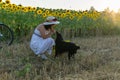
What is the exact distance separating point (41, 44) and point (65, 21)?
7397 millimetres

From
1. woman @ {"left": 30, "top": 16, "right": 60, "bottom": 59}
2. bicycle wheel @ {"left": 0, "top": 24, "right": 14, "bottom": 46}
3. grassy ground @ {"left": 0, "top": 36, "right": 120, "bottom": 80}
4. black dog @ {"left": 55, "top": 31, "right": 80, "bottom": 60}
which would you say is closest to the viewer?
grassy ground @ {"left": 0, "top": 36, "right": 120, "bottom": 80}

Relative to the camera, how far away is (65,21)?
54.0 feet

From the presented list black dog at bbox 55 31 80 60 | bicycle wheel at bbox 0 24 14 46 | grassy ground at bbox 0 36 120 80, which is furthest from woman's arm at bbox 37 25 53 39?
bicycle wheel at bbox 0 24 14 46

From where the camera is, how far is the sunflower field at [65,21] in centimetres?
1394

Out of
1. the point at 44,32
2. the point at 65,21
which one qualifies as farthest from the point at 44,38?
the point at 65,21

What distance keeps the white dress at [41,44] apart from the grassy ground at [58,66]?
197 mm

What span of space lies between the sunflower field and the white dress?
4.38 meters

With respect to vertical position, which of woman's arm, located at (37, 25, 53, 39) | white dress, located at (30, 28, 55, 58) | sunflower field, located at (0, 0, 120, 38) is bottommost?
sunflower field, located at (0, 0, 120, 38)

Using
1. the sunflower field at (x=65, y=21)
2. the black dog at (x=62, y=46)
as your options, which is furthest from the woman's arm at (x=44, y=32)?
the sunflower field at (x=65, y=21)

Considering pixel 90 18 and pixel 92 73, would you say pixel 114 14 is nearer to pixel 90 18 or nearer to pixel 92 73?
pixel 90 18

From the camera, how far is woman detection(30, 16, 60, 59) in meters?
9.04

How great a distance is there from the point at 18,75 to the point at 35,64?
4.02ft

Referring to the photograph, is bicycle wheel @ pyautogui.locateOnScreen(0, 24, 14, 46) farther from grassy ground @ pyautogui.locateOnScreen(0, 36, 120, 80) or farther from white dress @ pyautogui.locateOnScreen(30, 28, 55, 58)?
white dress @ pyautogui.locateOnScreen(30, 28, 55, 58)

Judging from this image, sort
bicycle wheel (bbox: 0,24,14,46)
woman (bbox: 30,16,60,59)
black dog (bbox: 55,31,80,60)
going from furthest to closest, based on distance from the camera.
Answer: bicycle wheel (bbox: 0,24,14,46) < woman (bbox: 30,16,60,59) < black dog (bbox: 55,31,80,60)
